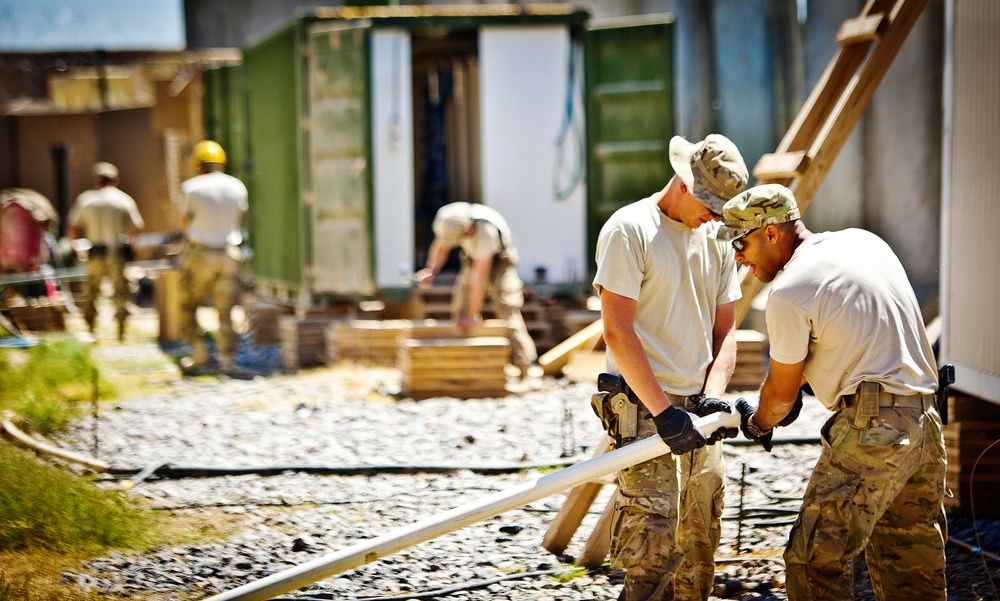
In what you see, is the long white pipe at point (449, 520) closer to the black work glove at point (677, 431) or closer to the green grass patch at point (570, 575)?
the black work glove at point (677, 431)

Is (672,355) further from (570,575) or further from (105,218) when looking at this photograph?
(105,218)

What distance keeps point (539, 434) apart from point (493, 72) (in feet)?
16.6

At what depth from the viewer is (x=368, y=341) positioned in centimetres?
1140

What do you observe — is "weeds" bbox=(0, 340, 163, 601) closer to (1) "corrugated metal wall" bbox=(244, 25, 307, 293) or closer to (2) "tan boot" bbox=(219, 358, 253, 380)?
(2) "tan boot" bbox=(219, 358, 253, 380)

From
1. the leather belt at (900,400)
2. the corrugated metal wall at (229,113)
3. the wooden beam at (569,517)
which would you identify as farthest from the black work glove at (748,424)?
the corrugated metal wall at (229,113)

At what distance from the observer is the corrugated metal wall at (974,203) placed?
5.86 meters

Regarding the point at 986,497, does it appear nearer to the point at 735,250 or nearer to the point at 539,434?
the point at 735,250

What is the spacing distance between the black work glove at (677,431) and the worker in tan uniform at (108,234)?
37.6ft

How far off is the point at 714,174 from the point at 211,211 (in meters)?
8.08

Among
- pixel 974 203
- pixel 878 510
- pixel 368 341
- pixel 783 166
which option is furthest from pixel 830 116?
pixel 368 341

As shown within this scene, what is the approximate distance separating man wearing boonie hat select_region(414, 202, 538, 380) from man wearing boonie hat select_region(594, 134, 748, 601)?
5.68 m

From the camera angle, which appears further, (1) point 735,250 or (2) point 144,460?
(2) point 144,460

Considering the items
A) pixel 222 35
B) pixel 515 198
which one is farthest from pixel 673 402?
pixel 222 35

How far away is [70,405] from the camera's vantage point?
8.86 m
